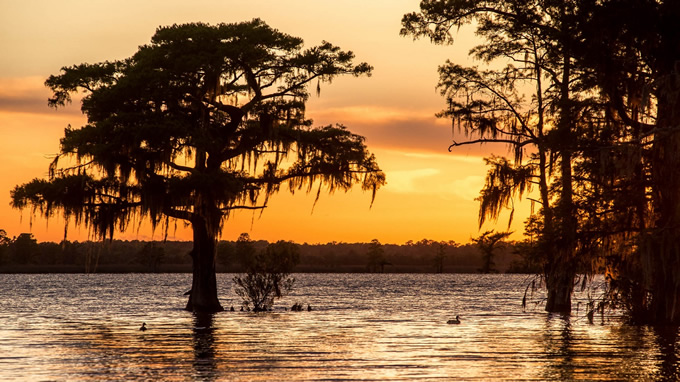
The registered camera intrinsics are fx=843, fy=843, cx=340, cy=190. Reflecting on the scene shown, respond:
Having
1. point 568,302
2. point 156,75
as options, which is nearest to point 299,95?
point 156,75

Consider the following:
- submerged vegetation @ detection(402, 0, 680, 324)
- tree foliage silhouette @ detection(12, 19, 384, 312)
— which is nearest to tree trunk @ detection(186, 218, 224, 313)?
tree foliage silhouette @ detection(12, 19, 384, 312)

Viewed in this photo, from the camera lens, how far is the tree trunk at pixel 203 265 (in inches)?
1559

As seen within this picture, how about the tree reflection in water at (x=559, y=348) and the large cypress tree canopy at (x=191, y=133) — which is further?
the large cypress tree canopy at (x=191, y=133)

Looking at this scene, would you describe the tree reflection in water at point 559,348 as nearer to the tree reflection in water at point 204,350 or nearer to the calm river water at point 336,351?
the calm river water at point 336,351

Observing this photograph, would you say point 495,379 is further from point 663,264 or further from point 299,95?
point 299,95

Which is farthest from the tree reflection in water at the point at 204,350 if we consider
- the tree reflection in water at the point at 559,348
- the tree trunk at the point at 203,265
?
the tree reflection in water at the point at 559,348

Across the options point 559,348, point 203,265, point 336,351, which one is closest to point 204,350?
point 336,351

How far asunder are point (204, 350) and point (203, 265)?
15306 mm

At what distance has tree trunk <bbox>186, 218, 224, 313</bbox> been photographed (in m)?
39.6

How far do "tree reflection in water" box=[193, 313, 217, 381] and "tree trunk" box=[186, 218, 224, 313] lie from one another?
8.37 ft

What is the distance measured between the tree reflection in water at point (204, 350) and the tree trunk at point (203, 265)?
8.37ft

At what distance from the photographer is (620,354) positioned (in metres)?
22.7

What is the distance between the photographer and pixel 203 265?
3959 cm

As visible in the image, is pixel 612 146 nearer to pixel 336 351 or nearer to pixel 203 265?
pixel 336 351
